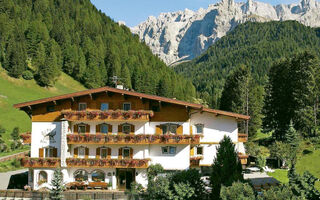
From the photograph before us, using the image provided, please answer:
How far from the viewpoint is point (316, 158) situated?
4103cm

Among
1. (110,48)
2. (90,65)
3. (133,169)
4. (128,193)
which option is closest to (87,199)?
(128,193)

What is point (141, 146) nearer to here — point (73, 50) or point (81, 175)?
point (81, 175)

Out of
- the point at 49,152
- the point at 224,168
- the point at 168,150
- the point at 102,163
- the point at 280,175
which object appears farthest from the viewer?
the point at 280,175

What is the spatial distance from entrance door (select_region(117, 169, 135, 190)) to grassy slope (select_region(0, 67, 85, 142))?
44.5 m

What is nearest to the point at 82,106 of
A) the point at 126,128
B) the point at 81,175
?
the point at 126,128

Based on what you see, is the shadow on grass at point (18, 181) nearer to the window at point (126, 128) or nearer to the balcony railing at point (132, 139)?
the balcony railing at point (132, 139)

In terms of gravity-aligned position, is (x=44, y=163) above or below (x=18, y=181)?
above

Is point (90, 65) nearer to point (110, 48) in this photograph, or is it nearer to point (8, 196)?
point (110, 48)

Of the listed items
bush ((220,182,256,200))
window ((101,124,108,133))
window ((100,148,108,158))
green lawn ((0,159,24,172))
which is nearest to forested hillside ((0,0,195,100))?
green lawn ((0,159,24,172))

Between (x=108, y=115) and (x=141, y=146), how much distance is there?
451 cm

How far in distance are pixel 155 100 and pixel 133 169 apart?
723 centimetres

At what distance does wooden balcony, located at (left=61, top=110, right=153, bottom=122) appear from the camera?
35844 millimetres

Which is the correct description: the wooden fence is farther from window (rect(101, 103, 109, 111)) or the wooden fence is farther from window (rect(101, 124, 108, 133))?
window (rect(101, 103, 109, 111))

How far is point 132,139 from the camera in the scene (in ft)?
117
